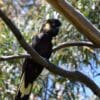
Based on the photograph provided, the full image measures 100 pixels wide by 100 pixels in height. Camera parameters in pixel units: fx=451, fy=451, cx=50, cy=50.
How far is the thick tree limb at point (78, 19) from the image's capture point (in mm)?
2102

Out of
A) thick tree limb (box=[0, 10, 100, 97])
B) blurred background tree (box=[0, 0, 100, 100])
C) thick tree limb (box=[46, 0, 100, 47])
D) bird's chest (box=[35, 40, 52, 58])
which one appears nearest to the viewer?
thick tree limb (box=[0, 10, 100, 97])

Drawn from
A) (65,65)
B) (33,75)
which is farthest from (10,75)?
(33,75)

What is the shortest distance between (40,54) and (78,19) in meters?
0.42

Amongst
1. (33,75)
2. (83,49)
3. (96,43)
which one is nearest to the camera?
(96,43)

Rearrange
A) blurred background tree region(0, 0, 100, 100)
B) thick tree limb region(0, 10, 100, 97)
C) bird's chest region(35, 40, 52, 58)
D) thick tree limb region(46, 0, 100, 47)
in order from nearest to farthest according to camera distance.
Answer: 1. thick tree limb region(0, 10, 100, 97)
2. thick tree limb region(46, 0, 100, 47)
3. bird's chest region(35, 40, 52, 58)
4. blurred background tree region(0, 0, 100, 100)

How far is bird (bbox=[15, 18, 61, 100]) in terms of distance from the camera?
219 centimetres

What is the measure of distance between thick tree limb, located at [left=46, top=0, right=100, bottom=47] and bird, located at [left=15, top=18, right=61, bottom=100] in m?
0.28

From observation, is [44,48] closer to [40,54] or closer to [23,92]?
[40,54]

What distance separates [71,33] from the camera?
3045mm

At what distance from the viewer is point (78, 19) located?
6.91ft

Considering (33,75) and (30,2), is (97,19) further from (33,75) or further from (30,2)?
(33,75)

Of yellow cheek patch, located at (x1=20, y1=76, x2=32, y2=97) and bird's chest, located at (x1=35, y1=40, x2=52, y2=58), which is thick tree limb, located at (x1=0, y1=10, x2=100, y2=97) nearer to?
yellow cheek patch, located at (x1=20, y1=76, x2=32, y2=97)

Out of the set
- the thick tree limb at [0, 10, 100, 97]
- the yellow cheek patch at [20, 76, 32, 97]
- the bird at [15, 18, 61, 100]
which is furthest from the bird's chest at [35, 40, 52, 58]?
the thick tree limb at [0, 10, 100, 97]

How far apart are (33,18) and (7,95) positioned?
632 millimetres
